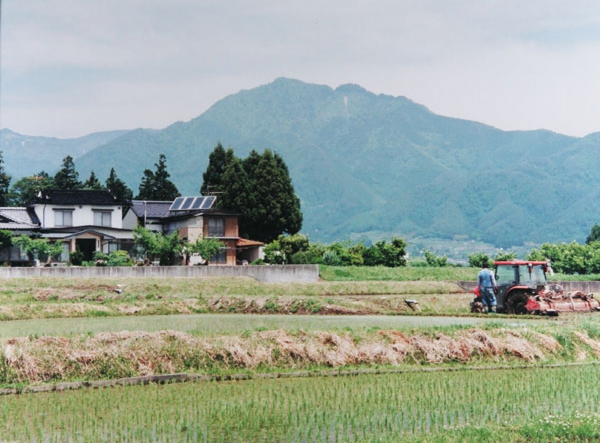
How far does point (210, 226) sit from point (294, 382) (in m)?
39.0

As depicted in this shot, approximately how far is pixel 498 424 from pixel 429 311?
18.2 m

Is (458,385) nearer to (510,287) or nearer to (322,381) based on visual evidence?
(322,381)

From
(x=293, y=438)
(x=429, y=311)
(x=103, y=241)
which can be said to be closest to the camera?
(x=293, y=438)

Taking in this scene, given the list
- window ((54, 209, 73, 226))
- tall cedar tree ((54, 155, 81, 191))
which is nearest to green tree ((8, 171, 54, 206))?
tall cedar tree ((54, 155, 81, 191))

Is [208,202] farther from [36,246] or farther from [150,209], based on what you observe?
[36,246]

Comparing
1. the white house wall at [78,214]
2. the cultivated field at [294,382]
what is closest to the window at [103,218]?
the white house wall at [78,214]

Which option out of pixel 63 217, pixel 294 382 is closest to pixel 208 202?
pixel 63 217

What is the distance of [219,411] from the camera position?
10.8m

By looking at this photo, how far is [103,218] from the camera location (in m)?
52.3

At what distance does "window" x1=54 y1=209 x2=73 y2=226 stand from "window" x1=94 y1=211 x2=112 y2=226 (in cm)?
161

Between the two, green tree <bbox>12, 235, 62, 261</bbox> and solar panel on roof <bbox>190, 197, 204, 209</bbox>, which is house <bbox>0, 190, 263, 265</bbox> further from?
green tree <bbox>12, 235, 62, 261</bbox>

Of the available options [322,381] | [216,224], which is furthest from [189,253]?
[322,381]

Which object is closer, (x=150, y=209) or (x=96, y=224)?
(x=96, y=224)

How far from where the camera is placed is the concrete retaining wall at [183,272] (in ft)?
104
